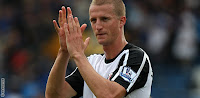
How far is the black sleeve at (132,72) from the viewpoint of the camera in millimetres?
3535

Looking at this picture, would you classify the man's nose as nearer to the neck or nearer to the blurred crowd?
the neck

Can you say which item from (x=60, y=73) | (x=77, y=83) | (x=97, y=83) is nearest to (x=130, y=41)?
(x=77, y=83)

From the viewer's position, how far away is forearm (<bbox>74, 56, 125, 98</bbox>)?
334cm

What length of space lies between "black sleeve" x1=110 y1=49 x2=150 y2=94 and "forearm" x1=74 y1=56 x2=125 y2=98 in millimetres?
127

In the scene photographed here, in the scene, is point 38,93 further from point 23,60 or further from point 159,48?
point 159,48

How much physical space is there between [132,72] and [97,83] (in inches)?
17.3

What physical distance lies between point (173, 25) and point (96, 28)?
592 centimetres

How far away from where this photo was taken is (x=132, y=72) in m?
3.59

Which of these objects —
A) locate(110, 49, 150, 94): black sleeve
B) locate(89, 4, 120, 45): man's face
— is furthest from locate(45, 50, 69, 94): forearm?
locate(110, 49, 150, 94): black sleeve

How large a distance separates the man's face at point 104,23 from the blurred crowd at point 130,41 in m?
4.57

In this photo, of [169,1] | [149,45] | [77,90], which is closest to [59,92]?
[77,90]

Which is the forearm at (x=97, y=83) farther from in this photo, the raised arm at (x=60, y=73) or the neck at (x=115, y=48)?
the neck at (x=115, y=48)

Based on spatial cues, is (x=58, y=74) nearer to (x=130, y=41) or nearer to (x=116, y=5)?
(x=116, y=5)

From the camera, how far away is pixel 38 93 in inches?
329
